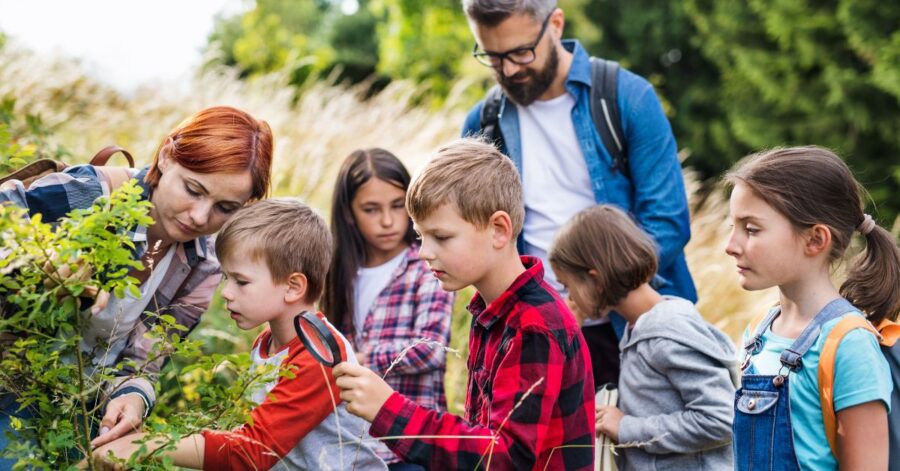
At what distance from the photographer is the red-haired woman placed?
2.71m

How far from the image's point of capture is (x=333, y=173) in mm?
7062

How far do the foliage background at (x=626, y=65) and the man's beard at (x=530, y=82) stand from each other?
1.35m

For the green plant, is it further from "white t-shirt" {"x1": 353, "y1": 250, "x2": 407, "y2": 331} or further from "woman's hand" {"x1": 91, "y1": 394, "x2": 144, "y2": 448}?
"white t-shirt" {"x1": 353, "y1": 250, "x2": 407, "y2": 331}

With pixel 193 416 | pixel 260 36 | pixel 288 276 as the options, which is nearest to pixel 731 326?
pixel 288 276

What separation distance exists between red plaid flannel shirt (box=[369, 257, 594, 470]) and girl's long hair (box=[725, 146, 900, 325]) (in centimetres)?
74

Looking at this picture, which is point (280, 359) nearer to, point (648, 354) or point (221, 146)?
point (221, 146)

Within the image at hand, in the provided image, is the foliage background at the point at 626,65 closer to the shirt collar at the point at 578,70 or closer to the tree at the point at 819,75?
the tree at the point at 819,75

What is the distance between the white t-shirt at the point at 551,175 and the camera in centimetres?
389

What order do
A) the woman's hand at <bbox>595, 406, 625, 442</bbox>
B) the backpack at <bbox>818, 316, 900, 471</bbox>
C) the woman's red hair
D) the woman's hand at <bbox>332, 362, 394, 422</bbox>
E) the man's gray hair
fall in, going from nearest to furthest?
the woman's hand at <bbox>332, 362, 394, 422</bbox> → the backpack at <bbox>818, 316, 900, 471</bbox> → the woman's red hair → the woman's hand at <bbox>595, 406, 625, 442</bbox> → the man's gray hair

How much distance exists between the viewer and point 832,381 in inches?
97.0

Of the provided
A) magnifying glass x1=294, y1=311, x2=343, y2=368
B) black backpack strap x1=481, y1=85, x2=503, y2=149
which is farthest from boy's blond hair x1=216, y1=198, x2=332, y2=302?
black backpack strap x1=481, y1=85, x2=503, y2=149

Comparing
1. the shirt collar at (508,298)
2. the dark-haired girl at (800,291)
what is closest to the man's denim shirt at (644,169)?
the dark-haired girl at (800,291)

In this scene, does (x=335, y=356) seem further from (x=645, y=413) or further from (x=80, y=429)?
(x=645, y=413)

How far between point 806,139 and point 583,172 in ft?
28.6
